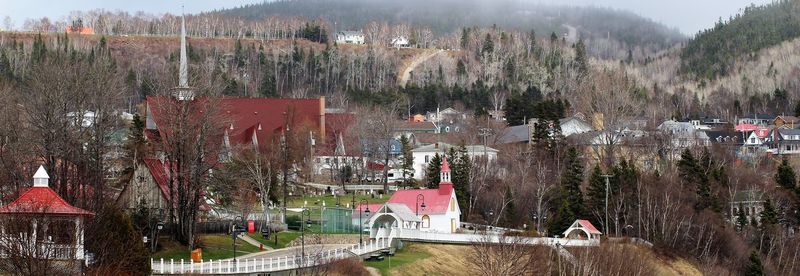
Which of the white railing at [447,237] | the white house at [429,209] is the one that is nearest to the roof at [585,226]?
the white railing at [447,237]

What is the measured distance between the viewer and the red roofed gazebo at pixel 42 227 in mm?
45375

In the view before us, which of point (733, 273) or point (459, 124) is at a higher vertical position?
point (459, 124)

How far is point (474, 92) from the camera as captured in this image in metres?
176

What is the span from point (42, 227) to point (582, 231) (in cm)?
4266

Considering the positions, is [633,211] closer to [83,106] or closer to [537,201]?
[537,201]

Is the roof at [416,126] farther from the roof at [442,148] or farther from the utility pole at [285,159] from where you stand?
the utility pole at [285,159]

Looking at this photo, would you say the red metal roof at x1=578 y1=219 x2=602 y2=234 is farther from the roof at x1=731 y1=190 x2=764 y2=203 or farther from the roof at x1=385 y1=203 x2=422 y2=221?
the roof at x1=731 y1=190 x2=764 y2=203

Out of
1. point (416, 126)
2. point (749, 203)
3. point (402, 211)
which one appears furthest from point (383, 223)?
point (416, 126)

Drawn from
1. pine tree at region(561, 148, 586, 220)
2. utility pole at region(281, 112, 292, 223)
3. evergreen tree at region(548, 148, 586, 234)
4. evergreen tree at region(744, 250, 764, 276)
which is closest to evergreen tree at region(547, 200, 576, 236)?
evergreen tree at region(548, 148, 586, 234)

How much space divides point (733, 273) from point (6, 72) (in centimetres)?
9285

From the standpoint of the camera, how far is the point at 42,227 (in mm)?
47156

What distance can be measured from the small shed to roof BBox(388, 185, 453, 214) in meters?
7.36

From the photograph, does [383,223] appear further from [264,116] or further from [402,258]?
[264,116]

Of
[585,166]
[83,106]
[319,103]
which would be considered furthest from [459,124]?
[83,106]
